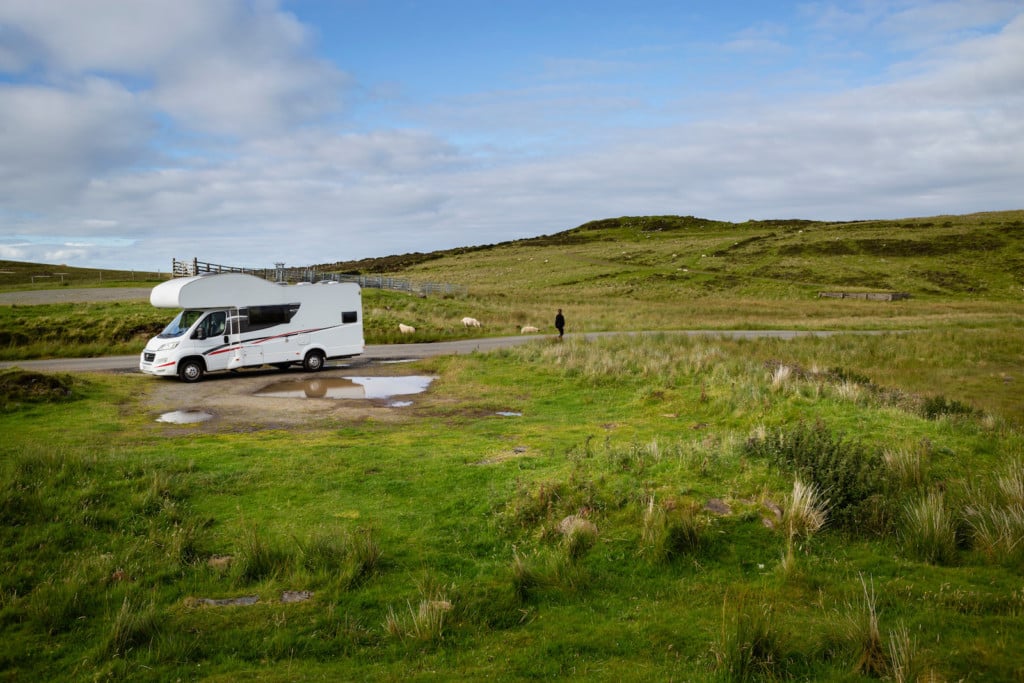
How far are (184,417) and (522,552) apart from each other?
11.3 metres

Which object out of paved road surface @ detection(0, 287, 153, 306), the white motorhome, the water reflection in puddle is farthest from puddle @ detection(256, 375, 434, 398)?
paved road surface @ detection(0, 287, 153, 306)

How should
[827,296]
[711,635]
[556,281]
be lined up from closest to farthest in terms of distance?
1. [711,635]
2. [827,296]
3. [556,281]

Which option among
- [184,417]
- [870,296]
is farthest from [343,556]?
[870,296]

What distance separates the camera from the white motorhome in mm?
21188

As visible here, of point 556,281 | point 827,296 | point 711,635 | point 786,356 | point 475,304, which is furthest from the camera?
point 556,281

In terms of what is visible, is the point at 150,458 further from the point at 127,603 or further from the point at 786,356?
the point at 786,356

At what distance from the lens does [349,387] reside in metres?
20.3

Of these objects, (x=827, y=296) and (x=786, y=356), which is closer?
(x=786, y=356)

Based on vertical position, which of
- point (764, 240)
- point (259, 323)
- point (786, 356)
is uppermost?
point (764, 240)

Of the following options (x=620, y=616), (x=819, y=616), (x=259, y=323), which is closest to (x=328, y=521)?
(x=620, y=616)

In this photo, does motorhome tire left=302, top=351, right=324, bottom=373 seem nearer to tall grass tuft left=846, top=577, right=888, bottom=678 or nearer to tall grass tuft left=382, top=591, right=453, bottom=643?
tall grass tuft left=382, top=591, right=453, bottom=643

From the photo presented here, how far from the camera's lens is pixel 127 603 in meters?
6.05

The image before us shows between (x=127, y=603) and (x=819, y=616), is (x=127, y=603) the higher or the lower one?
the higher one

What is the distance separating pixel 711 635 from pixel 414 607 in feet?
9.10
